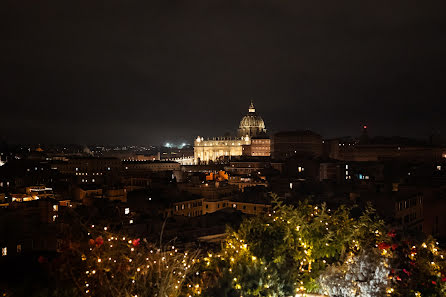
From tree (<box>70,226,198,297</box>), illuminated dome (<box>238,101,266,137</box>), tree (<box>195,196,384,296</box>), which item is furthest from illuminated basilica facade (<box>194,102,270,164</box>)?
tree (<box>70,226,198,297</box>)

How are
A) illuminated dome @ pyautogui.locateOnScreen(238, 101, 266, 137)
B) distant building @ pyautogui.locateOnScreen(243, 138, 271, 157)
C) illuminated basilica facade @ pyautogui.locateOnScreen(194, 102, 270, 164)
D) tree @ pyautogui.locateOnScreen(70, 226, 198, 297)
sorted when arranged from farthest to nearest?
illuminated dome @ pyautogui.locateOnScreen(238, 101, 266, 137), illuminated basilica facade @ pyautogui.locateOnScreen(194, 102, 270, 164), distant building @ pyautogui.locateOnScreen(243, 138, 271, 157), tree @ pyautogui.locateOnScreen(70, 226, 198, 297)

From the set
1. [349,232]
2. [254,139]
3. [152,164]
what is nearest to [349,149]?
[254,139]

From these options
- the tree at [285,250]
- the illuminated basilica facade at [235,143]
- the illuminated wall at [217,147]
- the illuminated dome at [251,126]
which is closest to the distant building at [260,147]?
the illuminated basilica facade at [235,143]

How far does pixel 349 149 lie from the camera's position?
8631 cm

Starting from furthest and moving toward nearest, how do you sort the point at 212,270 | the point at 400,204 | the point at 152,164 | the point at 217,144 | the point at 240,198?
the point at 217,144, the point at 152,164, the point at 240,198, the point at 400,204, the point at 212,270

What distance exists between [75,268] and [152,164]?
7646cm

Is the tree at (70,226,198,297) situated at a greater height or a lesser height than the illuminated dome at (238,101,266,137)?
lesser

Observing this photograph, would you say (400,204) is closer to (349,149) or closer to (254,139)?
(349,149)

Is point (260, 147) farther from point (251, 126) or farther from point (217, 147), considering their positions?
A: point (251, 126)

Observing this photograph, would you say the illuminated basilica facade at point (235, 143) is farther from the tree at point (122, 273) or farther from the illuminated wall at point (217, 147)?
the tree at point (122, 273)

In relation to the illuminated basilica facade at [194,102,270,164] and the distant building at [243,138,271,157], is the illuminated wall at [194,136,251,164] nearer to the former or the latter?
the illuminated basilica facade at [194,102,270,164]

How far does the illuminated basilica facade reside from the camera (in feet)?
368

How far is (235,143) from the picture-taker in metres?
115

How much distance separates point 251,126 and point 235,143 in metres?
9.94
